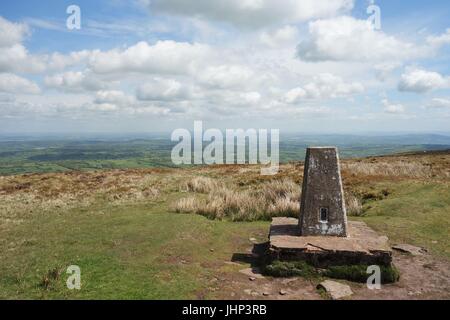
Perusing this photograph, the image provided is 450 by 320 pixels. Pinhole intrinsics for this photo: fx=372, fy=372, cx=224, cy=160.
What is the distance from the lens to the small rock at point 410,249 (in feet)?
37.3

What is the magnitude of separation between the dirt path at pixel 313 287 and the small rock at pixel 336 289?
17 centimetres

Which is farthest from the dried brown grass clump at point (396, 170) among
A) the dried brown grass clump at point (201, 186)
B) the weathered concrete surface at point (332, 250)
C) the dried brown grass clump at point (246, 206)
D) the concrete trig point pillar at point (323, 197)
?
the weathered concrete surface at point (332, 250)

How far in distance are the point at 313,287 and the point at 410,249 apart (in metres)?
4.45

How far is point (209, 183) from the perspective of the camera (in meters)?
24.5

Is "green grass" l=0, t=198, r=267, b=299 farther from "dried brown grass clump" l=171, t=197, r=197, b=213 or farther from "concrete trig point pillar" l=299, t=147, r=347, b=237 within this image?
"concrete trig point pillar" l=299, t=147, r=347, b=237

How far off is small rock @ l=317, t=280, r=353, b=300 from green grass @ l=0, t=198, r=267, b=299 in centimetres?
288

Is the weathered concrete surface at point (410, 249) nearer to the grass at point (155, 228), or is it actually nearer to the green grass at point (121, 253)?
the grass at point (155, 228)

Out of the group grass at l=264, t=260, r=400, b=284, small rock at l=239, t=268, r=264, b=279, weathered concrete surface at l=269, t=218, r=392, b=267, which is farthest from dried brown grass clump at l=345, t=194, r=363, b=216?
small rock at l=239, t=268, r=264, b=279

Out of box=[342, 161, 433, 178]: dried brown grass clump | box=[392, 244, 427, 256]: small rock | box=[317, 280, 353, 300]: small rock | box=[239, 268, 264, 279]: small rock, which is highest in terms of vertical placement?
box=[342, 161, 433, 178]: dried brown grass clump

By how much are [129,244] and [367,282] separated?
726 centimetres

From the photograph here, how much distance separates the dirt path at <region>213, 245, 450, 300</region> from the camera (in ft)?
27.9

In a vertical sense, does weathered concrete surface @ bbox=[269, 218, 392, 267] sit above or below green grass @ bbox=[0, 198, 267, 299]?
above
